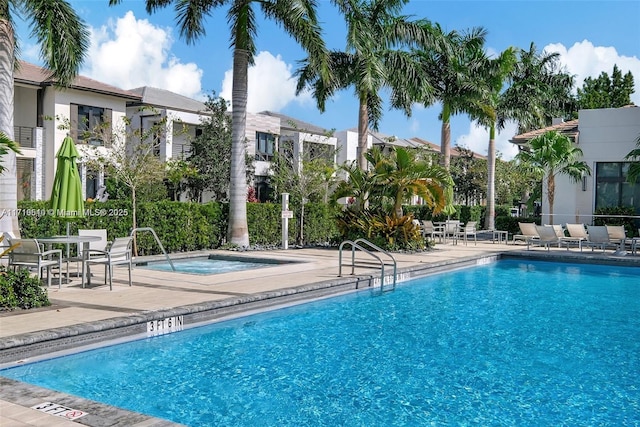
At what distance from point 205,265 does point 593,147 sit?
20033 mm

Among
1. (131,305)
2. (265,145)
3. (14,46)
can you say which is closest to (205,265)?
(131,305)

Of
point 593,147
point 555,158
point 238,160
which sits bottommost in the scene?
point 238,160

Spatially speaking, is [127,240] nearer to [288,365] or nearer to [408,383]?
[288,365]

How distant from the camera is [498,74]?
3005 cm

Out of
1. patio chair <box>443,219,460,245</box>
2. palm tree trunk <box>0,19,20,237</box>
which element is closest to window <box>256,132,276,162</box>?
patio chair <box>443,219,460,245</box>

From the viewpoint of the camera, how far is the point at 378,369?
6.93 meters

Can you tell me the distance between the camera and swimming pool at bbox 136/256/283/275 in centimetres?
1441

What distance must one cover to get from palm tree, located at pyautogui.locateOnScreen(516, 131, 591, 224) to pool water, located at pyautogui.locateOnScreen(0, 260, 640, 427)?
16441 mm

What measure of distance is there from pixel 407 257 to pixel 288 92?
12.4 metres

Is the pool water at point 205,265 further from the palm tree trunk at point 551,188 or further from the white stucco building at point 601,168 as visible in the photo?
the palm tree trunk at point 551,188

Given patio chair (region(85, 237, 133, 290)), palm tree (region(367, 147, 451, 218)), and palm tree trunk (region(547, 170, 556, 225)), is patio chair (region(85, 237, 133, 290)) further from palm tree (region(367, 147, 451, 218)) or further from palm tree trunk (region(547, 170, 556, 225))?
palm tree trunk (region(547, 170, 556, 225))

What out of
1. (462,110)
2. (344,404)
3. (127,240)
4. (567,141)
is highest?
(462,110)

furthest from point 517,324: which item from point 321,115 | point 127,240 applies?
point 321,115

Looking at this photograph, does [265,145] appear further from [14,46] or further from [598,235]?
[14,46]
